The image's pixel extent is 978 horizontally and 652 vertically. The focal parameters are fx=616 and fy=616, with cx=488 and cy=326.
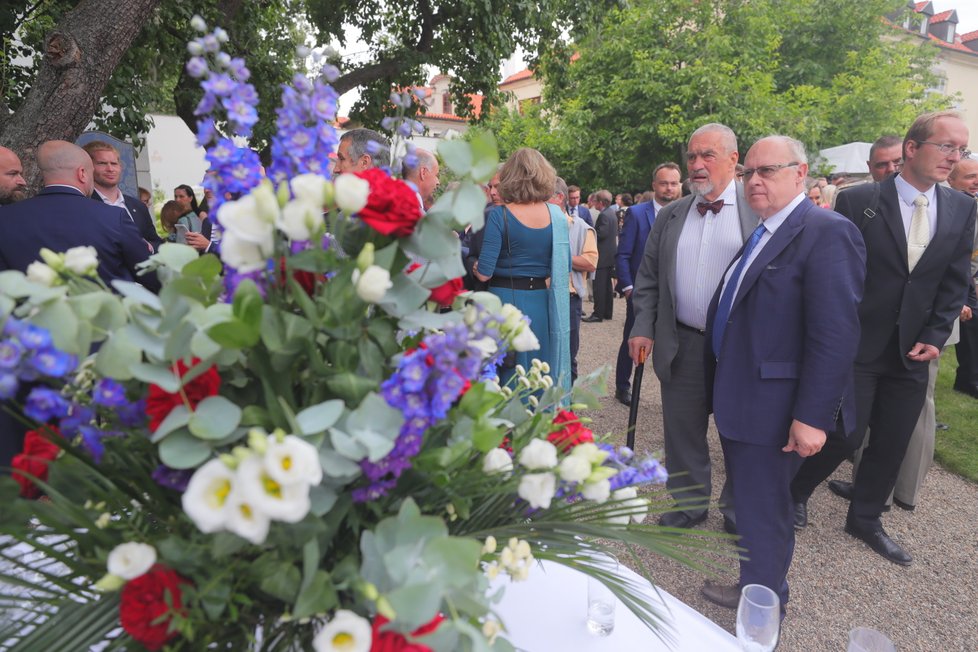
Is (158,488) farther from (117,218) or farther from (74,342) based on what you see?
(117,218)

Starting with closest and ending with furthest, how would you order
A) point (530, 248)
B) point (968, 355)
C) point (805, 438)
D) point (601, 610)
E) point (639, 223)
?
point (601, 610) → point (805, 438) → point (530, 248) → point (639, 223) → point (968, 355)

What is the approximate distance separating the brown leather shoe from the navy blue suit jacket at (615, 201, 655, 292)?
9.23 ft

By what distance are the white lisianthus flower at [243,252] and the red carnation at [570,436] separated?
0.51 meters

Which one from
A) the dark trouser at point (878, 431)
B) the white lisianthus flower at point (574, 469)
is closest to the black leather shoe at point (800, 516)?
the dark trouser at point (878, 431)

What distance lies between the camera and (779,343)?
2.48 meters

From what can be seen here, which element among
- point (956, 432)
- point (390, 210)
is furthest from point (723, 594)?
point (956, 432)

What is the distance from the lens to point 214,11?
6.73 metres

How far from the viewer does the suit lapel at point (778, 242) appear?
2.40 meters

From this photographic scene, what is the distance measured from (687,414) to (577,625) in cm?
213

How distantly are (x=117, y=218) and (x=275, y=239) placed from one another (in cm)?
291

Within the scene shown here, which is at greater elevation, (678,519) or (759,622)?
(759,622)

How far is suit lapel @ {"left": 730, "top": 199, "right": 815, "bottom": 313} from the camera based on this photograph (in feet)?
7.88

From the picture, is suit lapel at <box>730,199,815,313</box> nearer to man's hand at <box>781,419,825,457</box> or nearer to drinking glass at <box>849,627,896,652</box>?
man's hand at <box>781,419,825,457</box>

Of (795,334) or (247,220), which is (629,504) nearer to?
(247,220)
